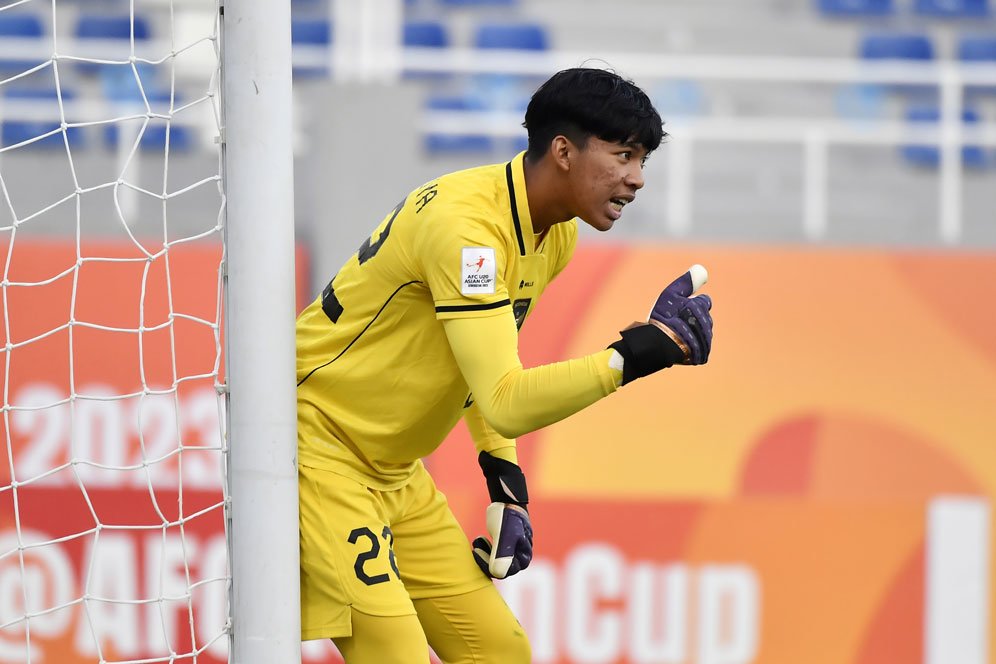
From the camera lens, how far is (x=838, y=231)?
605cm

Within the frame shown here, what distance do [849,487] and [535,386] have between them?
3676 mm

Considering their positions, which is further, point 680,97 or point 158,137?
point 680,97

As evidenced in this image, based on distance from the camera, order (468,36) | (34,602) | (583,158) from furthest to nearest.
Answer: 1. (468,36)
2. (34,602)
3. (583,158)

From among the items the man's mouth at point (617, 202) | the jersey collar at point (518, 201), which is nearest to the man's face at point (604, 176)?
the man's mouth at point (617, 202)

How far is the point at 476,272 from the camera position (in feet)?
7.66

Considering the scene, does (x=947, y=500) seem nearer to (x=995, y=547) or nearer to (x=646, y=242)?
(x=995, y=547)

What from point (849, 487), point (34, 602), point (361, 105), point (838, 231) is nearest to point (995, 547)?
point (849, 487)

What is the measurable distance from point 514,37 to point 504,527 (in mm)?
6773

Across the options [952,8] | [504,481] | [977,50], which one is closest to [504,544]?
[504,481]

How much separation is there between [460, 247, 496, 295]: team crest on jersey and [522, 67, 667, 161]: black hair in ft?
0.99

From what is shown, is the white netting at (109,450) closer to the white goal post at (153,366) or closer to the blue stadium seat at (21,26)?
the white goal post at (153,366)

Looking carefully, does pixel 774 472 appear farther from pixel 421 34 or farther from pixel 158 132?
pixel 421 34

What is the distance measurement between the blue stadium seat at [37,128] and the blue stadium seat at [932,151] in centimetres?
548

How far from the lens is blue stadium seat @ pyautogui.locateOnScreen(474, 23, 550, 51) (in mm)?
9055
